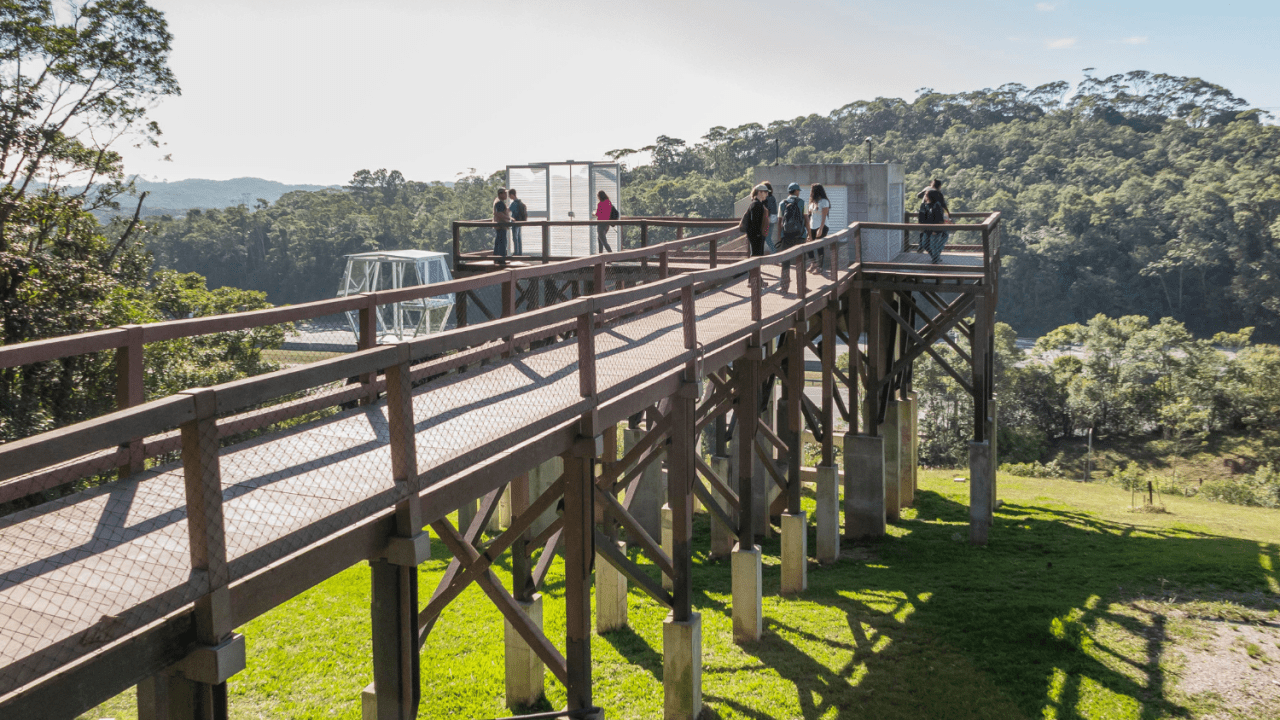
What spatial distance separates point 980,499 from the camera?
49.2ft

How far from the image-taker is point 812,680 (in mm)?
9789

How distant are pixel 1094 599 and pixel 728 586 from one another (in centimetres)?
463

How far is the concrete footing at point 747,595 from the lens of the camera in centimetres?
1067

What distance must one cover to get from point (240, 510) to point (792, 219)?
10607mm

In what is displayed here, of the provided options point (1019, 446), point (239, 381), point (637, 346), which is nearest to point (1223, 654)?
point (637, 346)

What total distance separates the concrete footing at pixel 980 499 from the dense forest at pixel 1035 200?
20.2 metres

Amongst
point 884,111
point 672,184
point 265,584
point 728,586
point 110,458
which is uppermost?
point 884,111

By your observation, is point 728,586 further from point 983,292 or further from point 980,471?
point 983,292

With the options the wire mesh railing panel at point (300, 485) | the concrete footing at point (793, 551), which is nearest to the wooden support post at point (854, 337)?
the concrete footing at point (793, 551)

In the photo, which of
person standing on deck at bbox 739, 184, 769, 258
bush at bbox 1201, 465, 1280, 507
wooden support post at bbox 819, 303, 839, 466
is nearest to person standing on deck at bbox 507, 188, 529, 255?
person standing on deck at bbox 739, 184, 769, 258

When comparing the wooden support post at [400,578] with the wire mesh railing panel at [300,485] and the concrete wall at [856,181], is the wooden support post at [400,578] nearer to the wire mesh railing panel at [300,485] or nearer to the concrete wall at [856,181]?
the wire mesh railing panel at [300,485]

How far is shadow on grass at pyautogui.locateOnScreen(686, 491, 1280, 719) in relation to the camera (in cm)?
912

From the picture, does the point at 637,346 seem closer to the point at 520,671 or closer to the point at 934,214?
the point at 520,671

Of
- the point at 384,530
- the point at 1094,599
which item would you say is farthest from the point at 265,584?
the point at 1094,599
